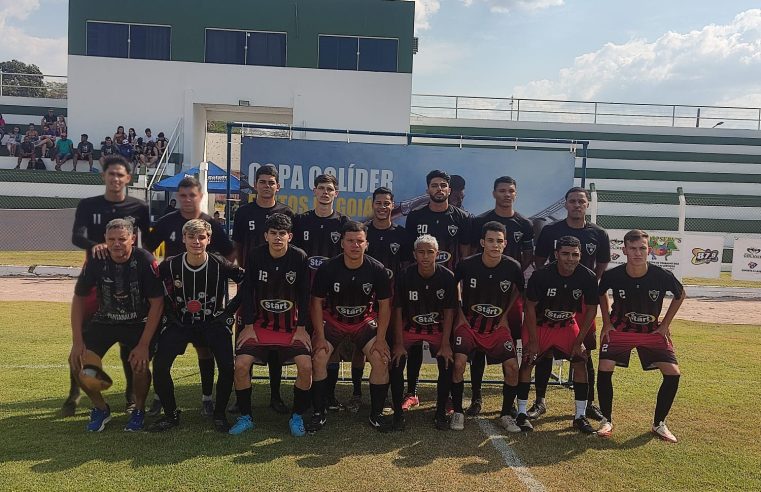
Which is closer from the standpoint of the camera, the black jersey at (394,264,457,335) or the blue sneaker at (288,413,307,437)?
the blue sneaker at (288,413,307,437)

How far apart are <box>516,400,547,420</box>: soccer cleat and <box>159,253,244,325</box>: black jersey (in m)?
3.13

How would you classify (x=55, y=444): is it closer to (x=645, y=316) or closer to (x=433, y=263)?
(x=433, y=263)

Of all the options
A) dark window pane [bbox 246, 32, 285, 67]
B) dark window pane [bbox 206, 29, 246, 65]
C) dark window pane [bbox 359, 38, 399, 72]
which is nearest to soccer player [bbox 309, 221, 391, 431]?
dark window pane [bbox 359, 38, 399, 72]

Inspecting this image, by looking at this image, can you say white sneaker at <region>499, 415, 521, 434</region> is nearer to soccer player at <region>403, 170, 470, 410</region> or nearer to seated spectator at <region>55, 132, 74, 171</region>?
soccer player at <region>403, 170, 470, 410</region>

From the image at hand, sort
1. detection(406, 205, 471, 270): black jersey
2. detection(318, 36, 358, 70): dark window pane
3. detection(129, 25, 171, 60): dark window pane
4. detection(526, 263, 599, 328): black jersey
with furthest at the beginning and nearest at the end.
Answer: detection(318, 36, 358, 70): dark window pane, detection(129, 25, 171, 60): dark window pane, detection(406, 205, 471, 270): black jersey, detection(526, 263, 599, 328): black jersey

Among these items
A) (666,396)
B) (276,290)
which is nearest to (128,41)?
(276,290)

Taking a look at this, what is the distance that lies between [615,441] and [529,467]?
1.05 m

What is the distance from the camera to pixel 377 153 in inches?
263

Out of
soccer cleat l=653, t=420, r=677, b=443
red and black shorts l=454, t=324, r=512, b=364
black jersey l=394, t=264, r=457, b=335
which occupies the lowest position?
soccer cleat l=653, t=420, r=677, b=443

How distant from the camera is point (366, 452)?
4.67 meters

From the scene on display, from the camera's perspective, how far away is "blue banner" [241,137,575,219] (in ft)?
21.4

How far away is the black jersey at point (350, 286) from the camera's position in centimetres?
A: 525

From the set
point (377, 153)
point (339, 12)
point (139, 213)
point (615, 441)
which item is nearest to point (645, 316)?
point (615, 441)

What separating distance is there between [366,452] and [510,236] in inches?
105
